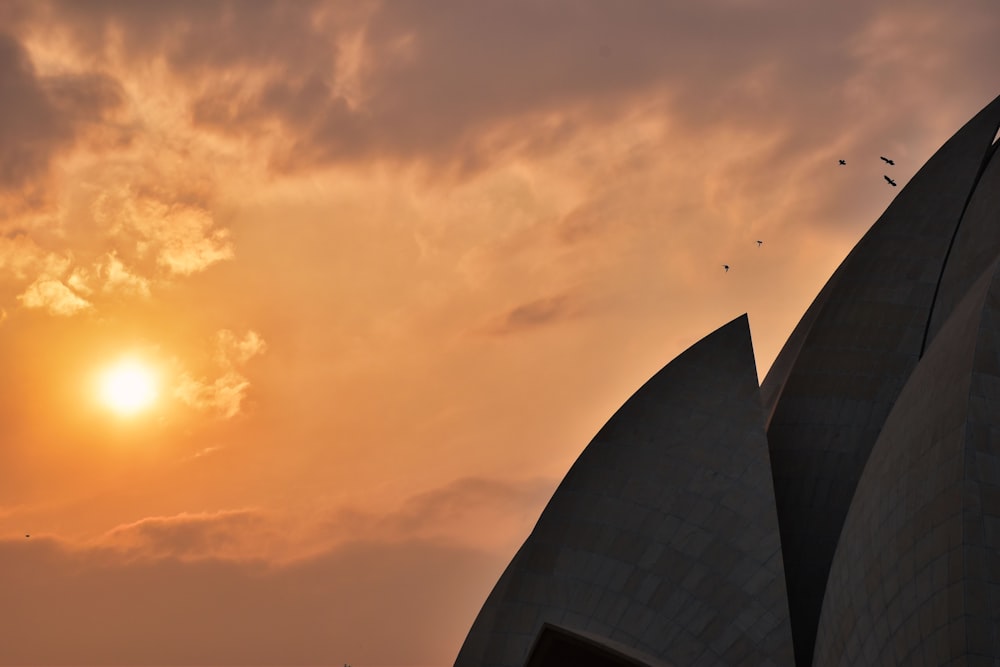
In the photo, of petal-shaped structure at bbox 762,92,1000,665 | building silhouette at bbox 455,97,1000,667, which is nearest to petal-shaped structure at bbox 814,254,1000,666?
building silhouette at bbox 455,97,1000,667

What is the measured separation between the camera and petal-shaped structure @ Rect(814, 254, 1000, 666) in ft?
42.3

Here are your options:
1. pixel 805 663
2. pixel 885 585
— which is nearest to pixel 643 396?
pixel 805 663

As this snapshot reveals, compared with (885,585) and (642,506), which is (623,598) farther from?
(885,585)

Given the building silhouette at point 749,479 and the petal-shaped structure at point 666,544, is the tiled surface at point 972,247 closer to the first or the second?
the building silhouette at point 749,479

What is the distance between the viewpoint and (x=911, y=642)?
1388 centimetres

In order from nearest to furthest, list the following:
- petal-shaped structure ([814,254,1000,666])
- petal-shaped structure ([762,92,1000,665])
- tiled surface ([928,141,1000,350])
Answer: petal-shaped structure ([814,254,1000,666]), tiled surface ([928,141,1000,350]), petal-shaped structure ([762,92,1000,665])

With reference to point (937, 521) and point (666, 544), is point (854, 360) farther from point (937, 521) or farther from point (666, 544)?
point (937, 521)

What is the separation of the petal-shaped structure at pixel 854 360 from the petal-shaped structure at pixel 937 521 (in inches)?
301

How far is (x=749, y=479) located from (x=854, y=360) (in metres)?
4.17

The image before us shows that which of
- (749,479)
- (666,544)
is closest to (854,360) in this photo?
(749,479)

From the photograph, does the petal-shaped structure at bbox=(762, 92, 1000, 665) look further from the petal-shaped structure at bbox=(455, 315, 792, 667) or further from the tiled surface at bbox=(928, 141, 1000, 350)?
the petal-shaped structure at bbox=(455, 315, 792, 667)

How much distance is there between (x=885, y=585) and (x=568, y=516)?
36.8 ft

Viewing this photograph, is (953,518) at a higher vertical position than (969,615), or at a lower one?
higher

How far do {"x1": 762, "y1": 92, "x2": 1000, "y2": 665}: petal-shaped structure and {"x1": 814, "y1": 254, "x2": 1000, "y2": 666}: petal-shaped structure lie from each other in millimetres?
7641
